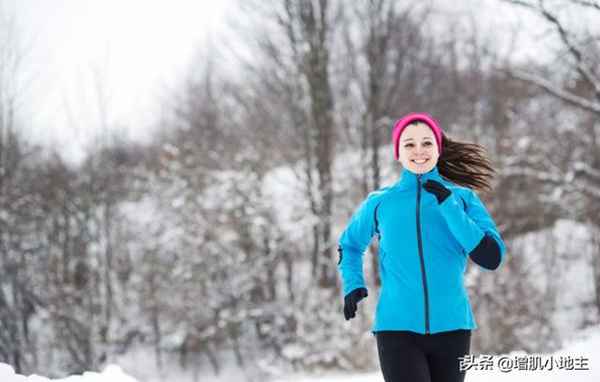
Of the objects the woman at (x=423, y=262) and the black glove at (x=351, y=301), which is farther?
the black glove at (x=351, y=301)

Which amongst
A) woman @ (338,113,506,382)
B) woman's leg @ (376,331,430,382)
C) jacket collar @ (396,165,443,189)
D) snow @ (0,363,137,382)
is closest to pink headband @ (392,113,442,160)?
woman @ (338,113,506,382)

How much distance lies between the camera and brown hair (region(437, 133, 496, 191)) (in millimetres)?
2582

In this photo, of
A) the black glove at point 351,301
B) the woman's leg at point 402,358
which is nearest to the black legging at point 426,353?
the woman's leg at point 402,358

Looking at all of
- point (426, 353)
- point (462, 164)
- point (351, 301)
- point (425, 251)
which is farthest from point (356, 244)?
point (462, 164)

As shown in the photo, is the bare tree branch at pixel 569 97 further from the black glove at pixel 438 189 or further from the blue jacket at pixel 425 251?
the black glove at pixel 438 189

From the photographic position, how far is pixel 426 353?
2.11 m

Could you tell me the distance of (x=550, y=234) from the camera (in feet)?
45.7

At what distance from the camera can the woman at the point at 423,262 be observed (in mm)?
2096

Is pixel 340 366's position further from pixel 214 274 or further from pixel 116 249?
pixel 116 249

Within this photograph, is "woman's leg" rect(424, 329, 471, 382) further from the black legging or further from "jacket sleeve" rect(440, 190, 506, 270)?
"jacket sleeve" rect(440, 190, 506, 270)

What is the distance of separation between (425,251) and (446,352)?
420 millimetres

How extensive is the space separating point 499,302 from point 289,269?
5034 mm

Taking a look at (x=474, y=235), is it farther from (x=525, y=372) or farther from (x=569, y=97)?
(x=569, y=97)

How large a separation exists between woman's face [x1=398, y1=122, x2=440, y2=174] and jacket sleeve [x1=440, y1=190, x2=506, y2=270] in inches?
7.5
